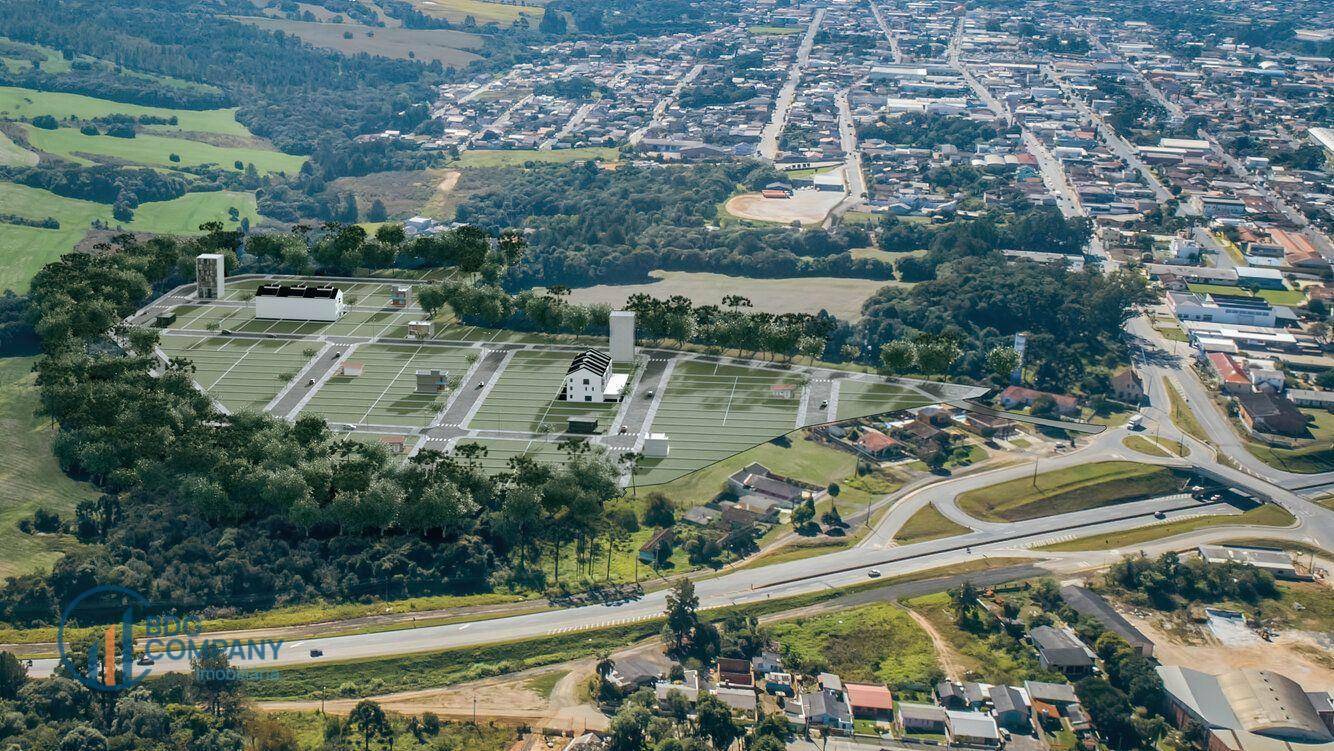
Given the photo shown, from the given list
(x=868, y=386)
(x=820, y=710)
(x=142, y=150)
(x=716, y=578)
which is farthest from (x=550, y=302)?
(x=142, y=150)

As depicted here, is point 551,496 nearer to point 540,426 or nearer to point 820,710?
point 540,426

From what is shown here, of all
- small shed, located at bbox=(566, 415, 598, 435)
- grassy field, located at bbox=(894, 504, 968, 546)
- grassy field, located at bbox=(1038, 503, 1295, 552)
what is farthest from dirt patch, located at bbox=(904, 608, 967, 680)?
small shed, located at bbox=(566, 415, 598, 435)

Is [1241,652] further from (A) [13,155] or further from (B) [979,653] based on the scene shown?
(A) [13,155]

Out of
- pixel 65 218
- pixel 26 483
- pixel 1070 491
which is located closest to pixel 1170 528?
pixel 1070 491

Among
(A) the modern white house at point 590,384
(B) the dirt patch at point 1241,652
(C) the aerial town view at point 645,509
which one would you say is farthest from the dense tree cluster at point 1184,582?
(A) the modern white house at point 590,384

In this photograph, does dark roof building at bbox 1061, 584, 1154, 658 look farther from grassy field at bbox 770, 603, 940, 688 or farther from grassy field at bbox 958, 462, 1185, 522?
grassy field at bbox 770, 603, 940, 688

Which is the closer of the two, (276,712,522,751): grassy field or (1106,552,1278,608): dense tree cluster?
(276,712,522,751): grassy field
